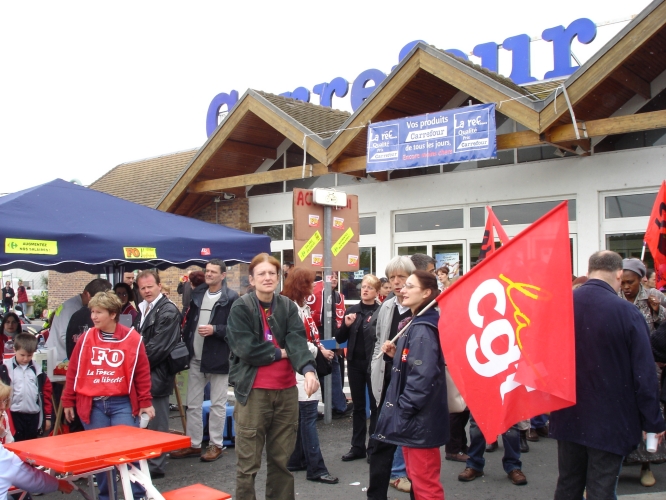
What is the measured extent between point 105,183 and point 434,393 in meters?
22.8

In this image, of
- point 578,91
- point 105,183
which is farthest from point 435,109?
point 105,183

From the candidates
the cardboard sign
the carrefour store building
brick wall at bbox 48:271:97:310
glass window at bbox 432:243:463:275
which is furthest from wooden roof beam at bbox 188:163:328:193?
brick wall at bbox 48:271:97:310

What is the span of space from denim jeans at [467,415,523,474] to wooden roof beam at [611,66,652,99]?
→ 23.2 feet

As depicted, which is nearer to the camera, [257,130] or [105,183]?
[257,130]

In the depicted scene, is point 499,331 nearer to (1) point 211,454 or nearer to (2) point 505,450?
(2) point 505,450

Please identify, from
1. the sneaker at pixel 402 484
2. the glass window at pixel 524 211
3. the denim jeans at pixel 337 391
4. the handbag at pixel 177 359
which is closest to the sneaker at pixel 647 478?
the sneaker at pixel 402 484

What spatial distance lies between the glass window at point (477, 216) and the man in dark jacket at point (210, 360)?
7498mm

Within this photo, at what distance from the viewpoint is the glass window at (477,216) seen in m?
13.2

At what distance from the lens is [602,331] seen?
12.7 feet

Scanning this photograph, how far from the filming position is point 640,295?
619cm

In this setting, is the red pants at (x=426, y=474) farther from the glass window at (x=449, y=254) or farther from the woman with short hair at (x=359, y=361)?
the glass window at (x=449, y=254)

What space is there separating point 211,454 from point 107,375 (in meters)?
2.02

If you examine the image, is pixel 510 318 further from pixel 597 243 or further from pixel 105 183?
pixel 105 183

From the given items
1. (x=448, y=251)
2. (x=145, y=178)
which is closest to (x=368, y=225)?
(x=448, y=251)
